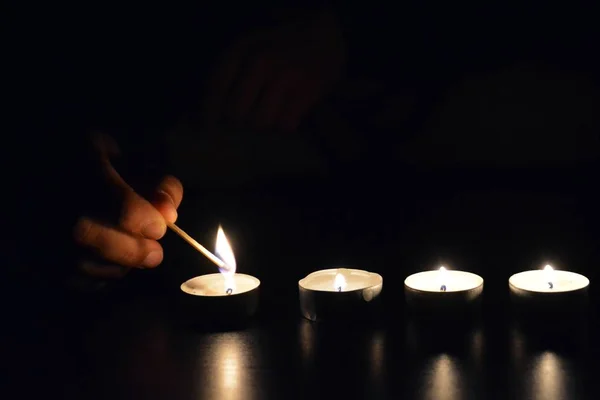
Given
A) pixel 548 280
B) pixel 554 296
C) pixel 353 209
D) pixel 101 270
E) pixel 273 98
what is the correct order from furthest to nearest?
pixel 273 98 → pixel 353 209 → pixel 101 270 → pixel 548 280 → pixel 554 296

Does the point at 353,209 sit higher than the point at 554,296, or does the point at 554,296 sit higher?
the point at 353,209

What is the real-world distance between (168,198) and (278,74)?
72cm

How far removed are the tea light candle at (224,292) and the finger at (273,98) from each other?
76cm

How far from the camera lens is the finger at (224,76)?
1.71 m

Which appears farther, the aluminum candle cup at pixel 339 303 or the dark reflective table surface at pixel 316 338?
the aluminum candle cup at pixel 339 303

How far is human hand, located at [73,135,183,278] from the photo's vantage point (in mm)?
1020

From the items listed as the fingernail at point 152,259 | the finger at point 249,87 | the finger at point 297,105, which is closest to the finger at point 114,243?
the fingernail at point 152,259

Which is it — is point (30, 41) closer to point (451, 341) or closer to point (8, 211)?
point (8, 211)

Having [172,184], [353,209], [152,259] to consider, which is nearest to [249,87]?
[353,209]

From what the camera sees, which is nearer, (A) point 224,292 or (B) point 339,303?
(B) point 339,303

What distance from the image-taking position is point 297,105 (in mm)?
1828

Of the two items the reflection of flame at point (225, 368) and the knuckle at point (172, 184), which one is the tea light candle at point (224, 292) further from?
the knuckle at point (172, 184)

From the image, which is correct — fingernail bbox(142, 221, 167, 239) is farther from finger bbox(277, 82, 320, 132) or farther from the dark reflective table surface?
finger bbox(277, 82, 320, 132)

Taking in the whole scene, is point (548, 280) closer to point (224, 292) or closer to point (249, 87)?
point (224, 292)
